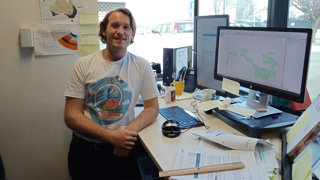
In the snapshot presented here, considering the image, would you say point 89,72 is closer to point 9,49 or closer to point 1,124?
point 9,49

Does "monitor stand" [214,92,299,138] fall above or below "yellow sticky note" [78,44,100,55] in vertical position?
below

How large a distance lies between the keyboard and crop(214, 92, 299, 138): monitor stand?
153mm

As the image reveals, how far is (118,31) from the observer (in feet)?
5.24

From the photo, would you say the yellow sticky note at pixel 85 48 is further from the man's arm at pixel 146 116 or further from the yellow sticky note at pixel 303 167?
the yellow sticky note at pixel 303 167

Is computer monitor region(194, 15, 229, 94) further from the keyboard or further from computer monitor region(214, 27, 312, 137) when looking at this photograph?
the keyboard

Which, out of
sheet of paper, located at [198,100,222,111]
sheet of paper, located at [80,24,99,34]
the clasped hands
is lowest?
the clasped hands

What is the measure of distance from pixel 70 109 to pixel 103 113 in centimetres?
19

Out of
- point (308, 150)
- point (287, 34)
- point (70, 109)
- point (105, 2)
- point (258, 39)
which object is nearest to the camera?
point (308, 150)

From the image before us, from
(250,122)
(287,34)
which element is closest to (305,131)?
(250,122)

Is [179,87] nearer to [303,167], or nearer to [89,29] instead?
[89,29]

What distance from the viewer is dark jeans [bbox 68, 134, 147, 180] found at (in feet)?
5.29

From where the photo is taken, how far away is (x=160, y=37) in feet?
9.30

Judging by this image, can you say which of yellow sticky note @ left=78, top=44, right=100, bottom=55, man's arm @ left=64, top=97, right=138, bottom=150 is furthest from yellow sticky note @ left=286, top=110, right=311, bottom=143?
yellow sticky note @ left=78, top=44, right=100, bottom=55

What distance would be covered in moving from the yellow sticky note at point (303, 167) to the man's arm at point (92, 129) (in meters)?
0.77
